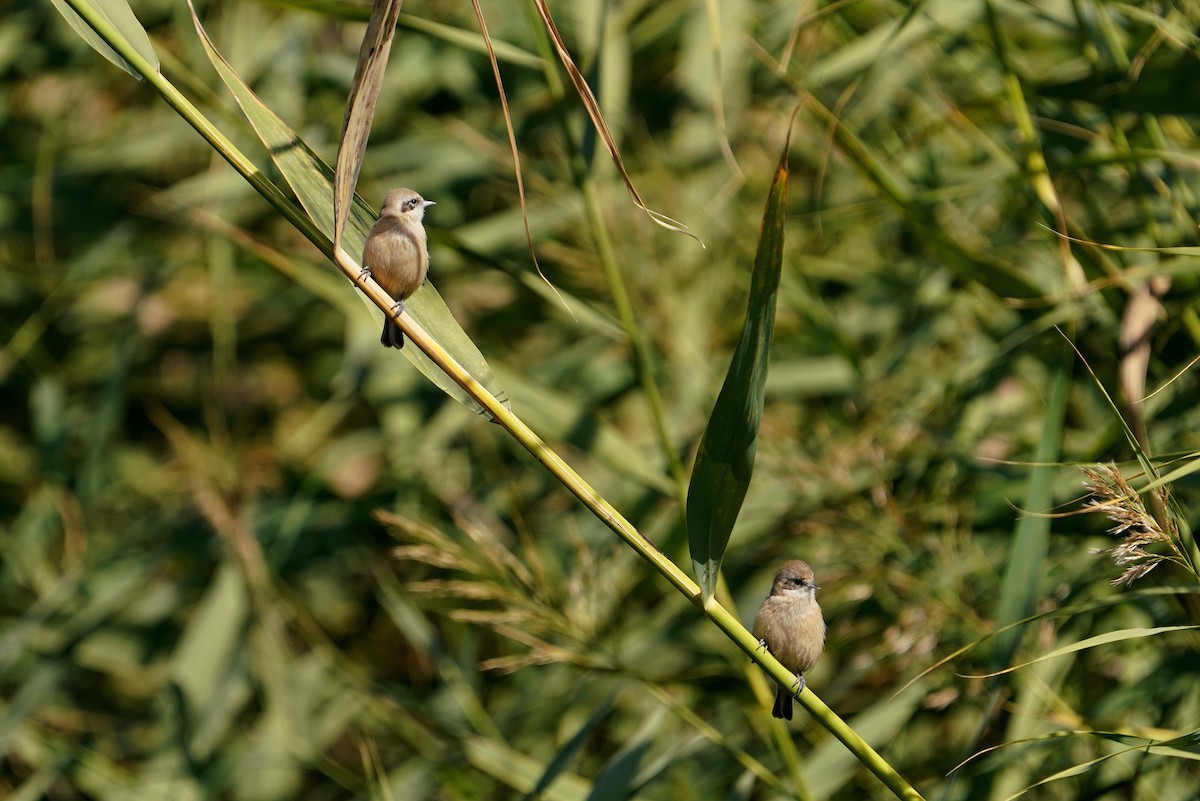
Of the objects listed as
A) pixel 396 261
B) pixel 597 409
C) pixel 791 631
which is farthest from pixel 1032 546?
pixel 597 409

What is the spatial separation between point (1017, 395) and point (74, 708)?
269 cm

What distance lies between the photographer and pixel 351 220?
1.26 m

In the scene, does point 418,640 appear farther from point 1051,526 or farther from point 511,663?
point 1051,526

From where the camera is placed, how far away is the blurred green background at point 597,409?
80.0 inches

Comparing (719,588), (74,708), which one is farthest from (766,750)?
(74,708)

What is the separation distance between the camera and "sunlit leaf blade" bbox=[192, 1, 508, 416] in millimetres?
1214

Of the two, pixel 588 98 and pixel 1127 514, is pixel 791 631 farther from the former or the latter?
pixel 588 98

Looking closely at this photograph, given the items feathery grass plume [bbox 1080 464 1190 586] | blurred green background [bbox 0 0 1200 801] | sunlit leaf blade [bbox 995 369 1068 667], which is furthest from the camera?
blurred green background [bbox 0 0 1200 801]

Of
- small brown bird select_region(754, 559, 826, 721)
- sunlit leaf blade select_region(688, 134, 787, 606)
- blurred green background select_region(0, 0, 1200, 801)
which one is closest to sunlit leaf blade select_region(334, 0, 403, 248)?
sunlit leaf blade select_region(688, 134, 787, 606)

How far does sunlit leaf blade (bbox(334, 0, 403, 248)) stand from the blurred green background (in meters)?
0.78

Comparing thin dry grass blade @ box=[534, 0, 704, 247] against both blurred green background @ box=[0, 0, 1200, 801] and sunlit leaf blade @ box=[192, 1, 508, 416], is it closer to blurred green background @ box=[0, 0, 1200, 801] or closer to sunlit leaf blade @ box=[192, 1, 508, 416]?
sunlit leaf blade @ box=[192, 1, 508, 416]

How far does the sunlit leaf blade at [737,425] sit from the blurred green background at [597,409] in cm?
49

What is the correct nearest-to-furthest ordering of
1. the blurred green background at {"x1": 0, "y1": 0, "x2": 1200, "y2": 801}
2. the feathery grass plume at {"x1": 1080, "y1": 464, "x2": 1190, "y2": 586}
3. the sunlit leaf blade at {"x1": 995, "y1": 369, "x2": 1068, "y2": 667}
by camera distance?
the feathery grass plume at {"x1": 1080, "y1": 464, "x2": 1190, "y2": 586}
the sunlit leaf blade at {"x1": 995, "y1": 369, "x2": 1068, "y2": 667}
the blurred green background at {"x1": 0, "y1": 0, "x2": 1200, "y2": 801}

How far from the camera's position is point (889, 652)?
2.14 metres
